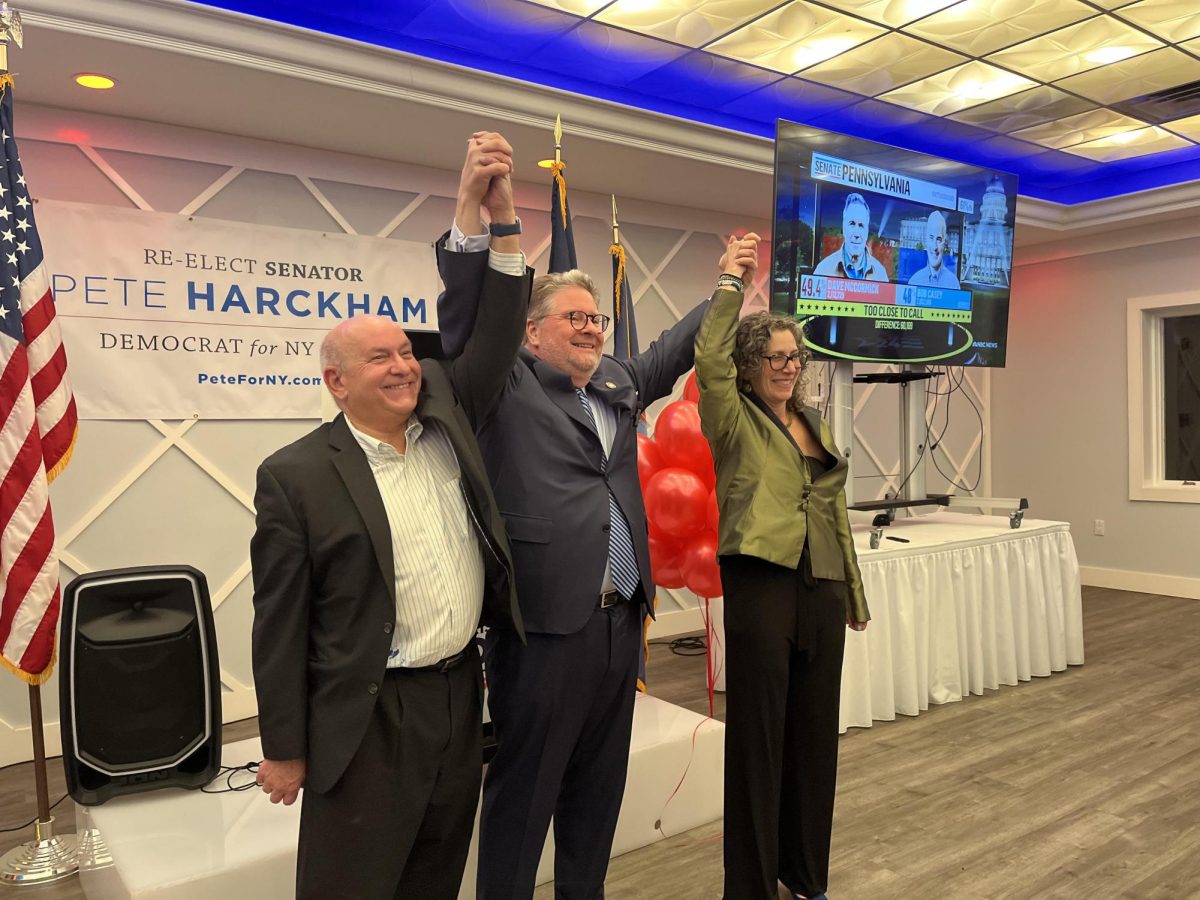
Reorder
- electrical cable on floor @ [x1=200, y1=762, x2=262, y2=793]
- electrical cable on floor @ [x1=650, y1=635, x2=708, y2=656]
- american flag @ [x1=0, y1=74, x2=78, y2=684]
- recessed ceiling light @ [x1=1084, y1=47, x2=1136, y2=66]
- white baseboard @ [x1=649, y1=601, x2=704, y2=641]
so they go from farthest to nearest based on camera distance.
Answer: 1. white baseboard @ [x1=649, y1=601, x2=704, y2=641]
2. electrical cable on floor @ [x1=650, y1=635, x2=708, y2=656]
3. recessed ceiling light @ [x1=1084, y1=47, x2=1136, y2=66]
4. american flag @ [x1=0, y1=74, x2=78, y2=684]
5. electrical cable on floor @ [x1=200, y1=762, x2=262, y2=793]

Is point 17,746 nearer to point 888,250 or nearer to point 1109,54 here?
point 888,250

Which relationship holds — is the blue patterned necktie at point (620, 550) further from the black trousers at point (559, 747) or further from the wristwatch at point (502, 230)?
the wristwatch at point (502, 230)

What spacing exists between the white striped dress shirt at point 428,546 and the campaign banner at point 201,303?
2.35 meters

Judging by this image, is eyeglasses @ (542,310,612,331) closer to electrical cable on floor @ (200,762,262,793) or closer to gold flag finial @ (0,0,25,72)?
electrical cable on floor @ (200,762,262,793)

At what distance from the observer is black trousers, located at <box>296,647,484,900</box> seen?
1386mm

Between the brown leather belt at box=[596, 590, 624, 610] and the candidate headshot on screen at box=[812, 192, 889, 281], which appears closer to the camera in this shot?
the brown leather belt at box=[596, 590, 624, 610]

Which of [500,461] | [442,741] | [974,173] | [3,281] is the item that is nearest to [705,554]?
[500,461]

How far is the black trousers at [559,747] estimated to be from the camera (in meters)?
1.67

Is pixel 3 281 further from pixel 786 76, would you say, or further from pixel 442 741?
pixel 786 76

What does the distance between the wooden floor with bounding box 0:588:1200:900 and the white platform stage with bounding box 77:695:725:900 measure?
9 centimetres

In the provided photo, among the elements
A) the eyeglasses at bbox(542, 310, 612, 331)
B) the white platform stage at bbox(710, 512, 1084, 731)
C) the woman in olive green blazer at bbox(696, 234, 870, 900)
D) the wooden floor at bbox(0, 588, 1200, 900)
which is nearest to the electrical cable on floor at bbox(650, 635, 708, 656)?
the wooden floor at bbox(0, 588, 1200, 900)

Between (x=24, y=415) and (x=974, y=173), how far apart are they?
401 centimetres

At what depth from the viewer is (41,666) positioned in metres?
2.58

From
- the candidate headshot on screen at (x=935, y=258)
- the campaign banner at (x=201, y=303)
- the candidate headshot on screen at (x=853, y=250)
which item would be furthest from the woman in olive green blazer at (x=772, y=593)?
the candidate headshot on screen at (x=935, y=258)
